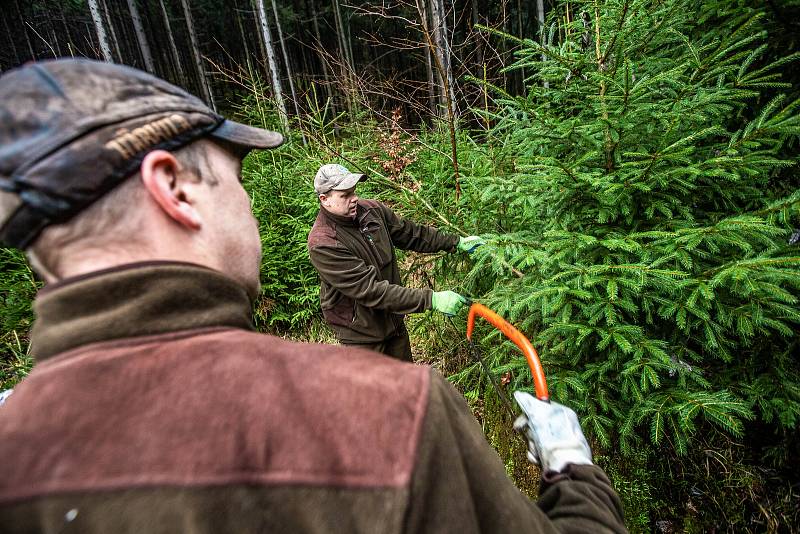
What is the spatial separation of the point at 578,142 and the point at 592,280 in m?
1.07

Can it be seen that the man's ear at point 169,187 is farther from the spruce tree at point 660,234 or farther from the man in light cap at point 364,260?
the man in light cap at point 364,260

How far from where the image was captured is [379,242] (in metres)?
3.46

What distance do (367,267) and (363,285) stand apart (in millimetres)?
175

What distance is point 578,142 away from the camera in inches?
97.2

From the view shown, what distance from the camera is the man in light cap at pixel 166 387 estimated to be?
0.60m

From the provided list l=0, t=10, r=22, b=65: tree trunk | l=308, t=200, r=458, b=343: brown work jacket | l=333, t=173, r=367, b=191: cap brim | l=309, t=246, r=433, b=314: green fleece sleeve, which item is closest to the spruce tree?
l=309, t=246, r=433, b=314: green fleece sleeve

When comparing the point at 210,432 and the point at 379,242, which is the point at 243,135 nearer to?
the point at 210,432

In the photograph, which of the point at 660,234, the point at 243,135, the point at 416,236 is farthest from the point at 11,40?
the point at 660,234

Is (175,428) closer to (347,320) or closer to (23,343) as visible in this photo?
(347,320)

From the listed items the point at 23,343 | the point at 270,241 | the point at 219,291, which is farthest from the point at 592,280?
the point at 23,343

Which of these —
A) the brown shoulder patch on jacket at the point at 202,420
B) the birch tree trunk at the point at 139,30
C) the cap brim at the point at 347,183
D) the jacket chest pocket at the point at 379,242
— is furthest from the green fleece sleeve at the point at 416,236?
the birch tree trunk at the point at 139,30

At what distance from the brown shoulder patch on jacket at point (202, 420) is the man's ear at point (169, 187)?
0.31 m

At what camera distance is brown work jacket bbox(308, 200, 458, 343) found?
3.16m

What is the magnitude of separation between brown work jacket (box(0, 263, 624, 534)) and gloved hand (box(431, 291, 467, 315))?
217cm
